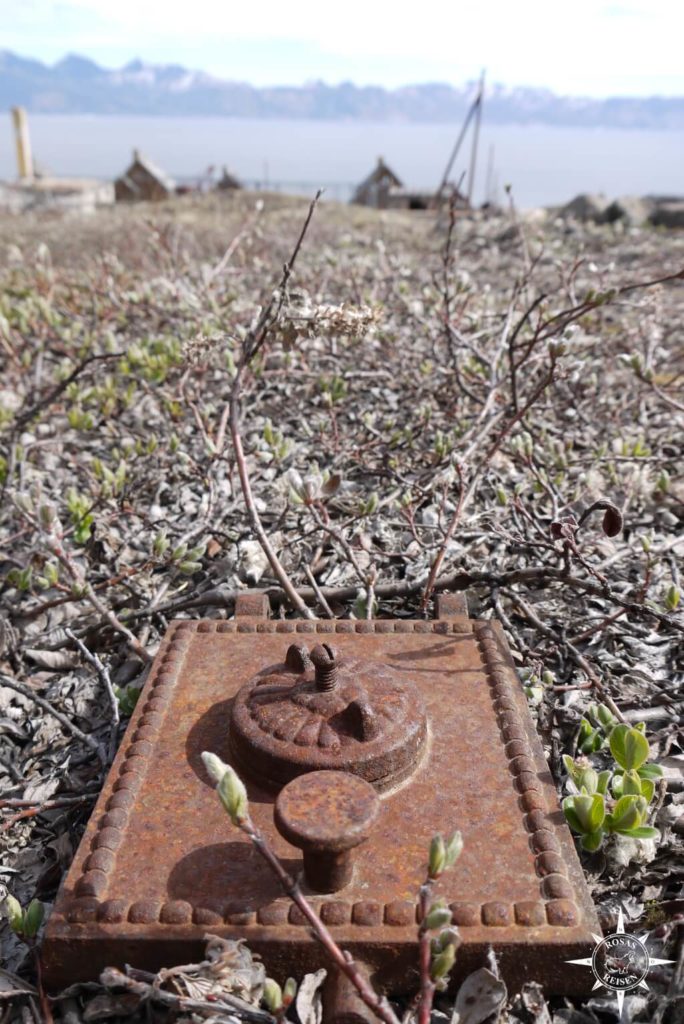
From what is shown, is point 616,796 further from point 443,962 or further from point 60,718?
point 60,718

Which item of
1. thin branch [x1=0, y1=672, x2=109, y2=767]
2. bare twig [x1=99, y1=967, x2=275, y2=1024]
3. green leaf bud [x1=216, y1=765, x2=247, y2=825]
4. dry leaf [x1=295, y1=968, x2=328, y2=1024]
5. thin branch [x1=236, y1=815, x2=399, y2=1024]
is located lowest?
thin branch [x1=0, y1=672, x2=109, y2=767]

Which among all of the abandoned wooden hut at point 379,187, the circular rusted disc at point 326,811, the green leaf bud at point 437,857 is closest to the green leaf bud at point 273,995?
the circular rusted disc at point 326,811

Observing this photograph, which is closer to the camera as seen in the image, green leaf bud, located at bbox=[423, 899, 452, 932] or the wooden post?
green leaf bud, located at bbox=[423, 899, 452, 932]

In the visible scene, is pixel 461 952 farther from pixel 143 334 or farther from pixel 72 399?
pixel 143 334

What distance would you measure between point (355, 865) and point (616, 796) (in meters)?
0.71

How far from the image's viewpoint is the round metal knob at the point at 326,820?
1.42 metres

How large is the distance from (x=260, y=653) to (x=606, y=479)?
7.08 ft

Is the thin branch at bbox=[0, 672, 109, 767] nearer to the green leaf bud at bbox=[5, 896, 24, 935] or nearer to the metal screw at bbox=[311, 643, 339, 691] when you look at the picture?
the green leaf bud at bbox=[5, 896, 24, 935]

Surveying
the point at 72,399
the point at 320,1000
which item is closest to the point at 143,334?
the point at 72,399

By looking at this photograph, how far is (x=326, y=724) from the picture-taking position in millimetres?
1800

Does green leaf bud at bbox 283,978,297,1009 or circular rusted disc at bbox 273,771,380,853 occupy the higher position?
circular rusted disc at bbox 273,771,380,853

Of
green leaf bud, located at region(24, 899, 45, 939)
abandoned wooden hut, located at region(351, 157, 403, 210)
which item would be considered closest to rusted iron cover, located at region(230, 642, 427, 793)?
green leaf bud, located at region(24, 899, 45, 939)

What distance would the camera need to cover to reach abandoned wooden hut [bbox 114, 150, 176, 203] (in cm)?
3148

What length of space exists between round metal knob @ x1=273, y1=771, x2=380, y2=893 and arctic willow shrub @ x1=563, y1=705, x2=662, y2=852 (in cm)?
58
